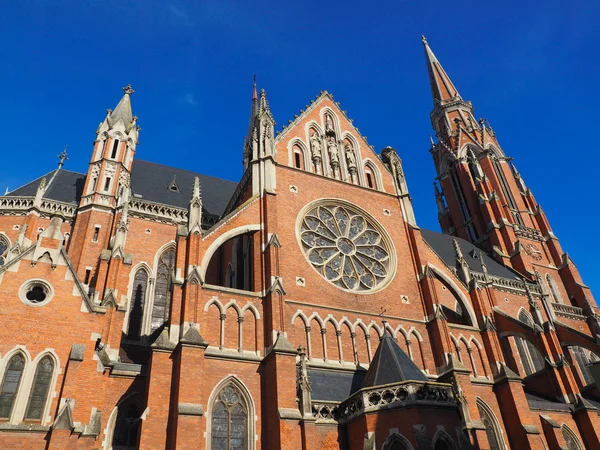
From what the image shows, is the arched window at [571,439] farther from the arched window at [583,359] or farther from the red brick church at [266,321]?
the arched window at [583,359]

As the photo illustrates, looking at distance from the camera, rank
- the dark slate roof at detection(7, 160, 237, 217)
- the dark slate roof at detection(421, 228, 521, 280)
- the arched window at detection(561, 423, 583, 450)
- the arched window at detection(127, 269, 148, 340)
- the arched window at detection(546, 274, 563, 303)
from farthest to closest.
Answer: the arched window at detection(546, 274, 563, 303) < the dark slate roof at detection(421, 228, 521, 280) < the dark slate roof at detection(7, 160, 237, 217) < the arched window at detection(127, 269, 148, 340) < the arched window at detection(561, 423, 583, 450)

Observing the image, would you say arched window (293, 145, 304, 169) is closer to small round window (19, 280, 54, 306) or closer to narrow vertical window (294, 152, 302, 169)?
narrow vertical window (294, 152, 302, 169)

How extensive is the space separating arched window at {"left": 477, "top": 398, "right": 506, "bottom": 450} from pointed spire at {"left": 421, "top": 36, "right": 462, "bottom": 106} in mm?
37550

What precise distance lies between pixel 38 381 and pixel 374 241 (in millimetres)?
13950

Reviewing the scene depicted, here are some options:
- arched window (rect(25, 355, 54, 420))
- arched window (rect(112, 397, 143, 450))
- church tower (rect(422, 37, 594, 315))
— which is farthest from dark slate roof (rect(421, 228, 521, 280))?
arched window (rect(25, 355, 54, 420))

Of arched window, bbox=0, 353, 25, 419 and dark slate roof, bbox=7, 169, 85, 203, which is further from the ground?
dark slate roof, bbox=7, 169, 85, 203

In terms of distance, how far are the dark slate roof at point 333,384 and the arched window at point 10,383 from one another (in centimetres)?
862

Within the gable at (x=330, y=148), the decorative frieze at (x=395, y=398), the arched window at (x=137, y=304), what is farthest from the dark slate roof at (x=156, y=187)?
the decorative frieze at (x=395, y=398)

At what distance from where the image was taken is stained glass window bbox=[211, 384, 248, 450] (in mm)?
14031

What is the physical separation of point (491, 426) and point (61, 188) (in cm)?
2313

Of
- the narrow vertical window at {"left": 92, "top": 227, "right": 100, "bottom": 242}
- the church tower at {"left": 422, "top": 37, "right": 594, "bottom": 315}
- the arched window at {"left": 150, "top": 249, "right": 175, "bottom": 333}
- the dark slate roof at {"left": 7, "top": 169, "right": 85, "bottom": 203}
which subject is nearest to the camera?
the arched window at {"left": 150, "top": 249, "right": 175, "bottom": 333}

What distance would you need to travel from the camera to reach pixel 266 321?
16.5 m

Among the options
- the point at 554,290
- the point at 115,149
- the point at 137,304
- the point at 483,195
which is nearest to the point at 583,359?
the point at 554,290

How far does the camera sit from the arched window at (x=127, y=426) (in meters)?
14.5
